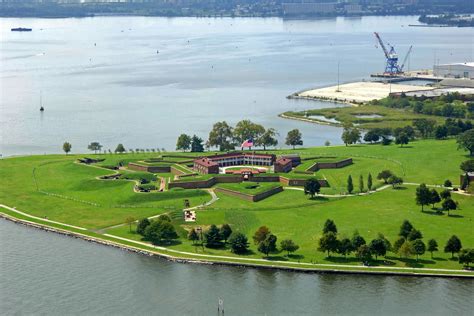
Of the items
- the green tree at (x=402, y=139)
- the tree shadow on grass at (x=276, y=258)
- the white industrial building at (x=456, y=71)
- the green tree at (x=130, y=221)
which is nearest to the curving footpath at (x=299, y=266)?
the tree shadow on grass at (x=276, y=258)

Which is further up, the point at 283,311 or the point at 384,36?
the point at 384,36

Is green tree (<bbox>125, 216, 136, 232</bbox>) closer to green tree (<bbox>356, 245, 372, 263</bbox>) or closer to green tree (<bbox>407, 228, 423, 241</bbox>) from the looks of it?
green tree (<bbox>356, 245, 372, 263</bbox>)

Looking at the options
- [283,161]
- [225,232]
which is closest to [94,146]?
[283,161]

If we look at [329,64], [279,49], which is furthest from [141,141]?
[279,49]

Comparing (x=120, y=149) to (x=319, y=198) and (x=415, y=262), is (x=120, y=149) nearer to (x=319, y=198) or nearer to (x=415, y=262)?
(x=319, y=198)

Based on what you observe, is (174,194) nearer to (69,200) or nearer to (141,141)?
(69,200)

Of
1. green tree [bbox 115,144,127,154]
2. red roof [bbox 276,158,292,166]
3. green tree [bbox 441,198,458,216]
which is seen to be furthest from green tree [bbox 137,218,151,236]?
green tree [bbox 115,144,127,154]
